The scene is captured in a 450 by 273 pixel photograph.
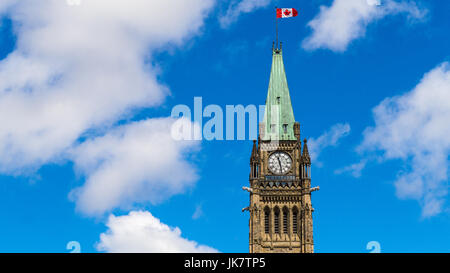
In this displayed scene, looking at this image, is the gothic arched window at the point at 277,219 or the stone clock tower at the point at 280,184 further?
the gothic arched window at the point at 277,219

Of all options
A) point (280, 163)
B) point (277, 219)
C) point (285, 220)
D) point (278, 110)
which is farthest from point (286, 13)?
point (285, 220)

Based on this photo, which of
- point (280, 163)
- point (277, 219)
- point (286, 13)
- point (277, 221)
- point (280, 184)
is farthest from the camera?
point (280, 163)

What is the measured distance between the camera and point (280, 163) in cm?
13175

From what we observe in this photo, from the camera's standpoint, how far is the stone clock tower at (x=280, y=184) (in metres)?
124

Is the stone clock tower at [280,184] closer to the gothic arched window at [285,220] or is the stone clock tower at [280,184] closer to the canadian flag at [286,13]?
the gothic arched window at [285,220]

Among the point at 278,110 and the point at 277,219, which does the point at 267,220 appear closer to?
the point at 277,219

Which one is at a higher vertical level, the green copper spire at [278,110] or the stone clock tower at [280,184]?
the green copper spire at [278,110]

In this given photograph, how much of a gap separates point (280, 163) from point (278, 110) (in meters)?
10.1

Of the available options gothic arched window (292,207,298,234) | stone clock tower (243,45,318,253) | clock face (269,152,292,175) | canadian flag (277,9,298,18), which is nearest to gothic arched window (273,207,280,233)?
stone clock tower (243,45,318,253)

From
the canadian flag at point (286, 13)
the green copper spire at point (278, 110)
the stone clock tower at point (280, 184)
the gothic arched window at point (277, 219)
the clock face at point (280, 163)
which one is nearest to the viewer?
the canadian flag at point (286, 13)

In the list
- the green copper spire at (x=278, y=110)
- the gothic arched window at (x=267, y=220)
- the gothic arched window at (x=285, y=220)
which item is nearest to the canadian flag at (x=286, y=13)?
the green copper spire at (x=278, y=110)

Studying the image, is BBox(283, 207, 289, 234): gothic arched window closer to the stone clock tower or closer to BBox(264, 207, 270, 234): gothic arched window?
the stone clock tower
